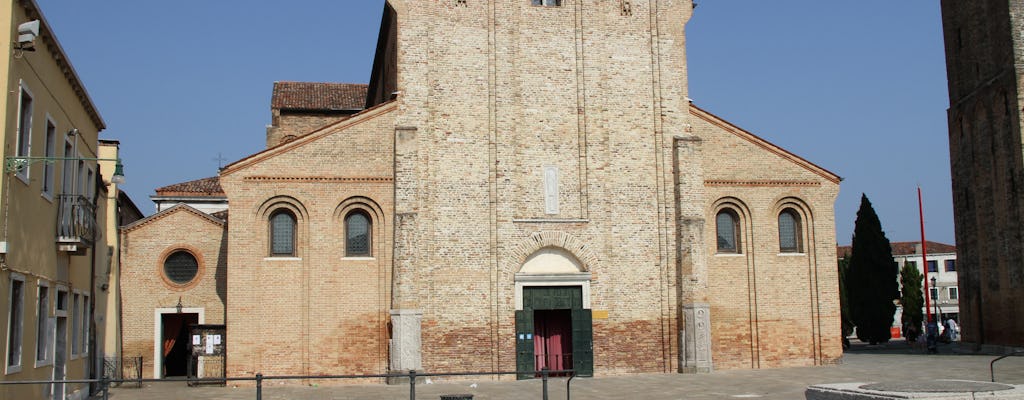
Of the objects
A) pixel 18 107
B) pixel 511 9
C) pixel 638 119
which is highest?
pixel 511 9

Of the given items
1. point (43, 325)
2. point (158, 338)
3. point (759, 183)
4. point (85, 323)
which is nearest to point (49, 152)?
point (43, 325)

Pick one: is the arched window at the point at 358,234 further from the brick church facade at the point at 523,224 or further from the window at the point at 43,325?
the window at the point at 43,325

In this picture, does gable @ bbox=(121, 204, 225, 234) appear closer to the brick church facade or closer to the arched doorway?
the brick church facade

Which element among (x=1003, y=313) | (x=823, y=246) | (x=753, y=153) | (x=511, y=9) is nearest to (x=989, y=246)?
(x=1003, y=313)

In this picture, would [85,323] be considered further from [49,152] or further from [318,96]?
[318,96]

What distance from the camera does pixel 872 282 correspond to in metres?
40.9

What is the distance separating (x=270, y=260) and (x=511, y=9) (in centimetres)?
926

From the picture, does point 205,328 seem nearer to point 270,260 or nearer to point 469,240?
point 270,260

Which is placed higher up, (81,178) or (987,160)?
(987,160)

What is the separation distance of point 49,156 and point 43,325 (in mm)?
2870

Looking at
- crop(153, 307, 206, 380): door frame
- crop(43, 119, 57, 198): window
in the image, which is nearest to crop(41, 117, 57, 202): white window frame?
crop(43, 119, 57, 198): window

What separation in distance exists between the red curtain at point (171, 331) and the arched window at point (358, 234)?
23.6 ft

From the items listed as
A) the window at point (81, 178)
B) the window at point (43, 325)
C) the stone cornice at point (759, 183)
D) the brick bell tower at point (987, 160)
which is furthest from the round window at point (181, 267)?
the brick bell tower at point (987, 160)

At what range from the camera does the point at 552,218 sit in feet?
80.6
